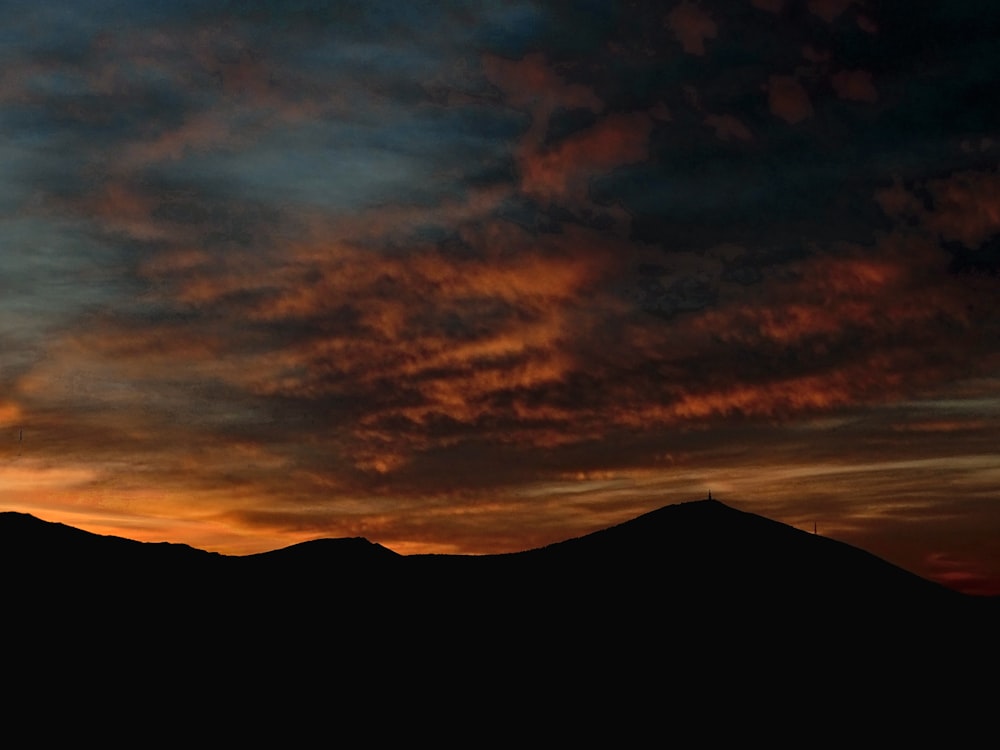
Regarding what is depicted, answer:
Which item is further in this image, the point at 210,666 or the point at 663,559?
the point at 663,559

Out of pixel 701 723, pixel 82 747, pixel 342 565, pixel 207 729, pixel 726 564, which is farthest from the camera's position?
pixel 342 565

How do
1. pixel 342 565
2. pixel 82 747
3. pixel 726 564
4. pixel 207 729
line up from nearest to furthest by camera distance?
pixel 82 747 < pixel 207 729 < pixel 726 564 < pixel 342 565

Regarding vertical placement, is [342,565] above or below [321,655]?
above

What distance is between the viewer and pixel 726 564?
14825 cm

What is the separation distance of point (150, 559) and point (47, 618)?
21140 millimetres

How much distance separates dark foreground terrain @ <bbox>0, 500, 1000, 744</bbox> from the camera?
119125 mm

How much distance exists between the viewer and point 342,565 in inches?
6245

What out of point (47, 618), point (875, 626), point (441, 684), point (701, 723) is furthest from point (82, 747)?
point (875, 626)

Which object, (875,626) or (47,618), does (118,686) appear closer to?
(47,618)

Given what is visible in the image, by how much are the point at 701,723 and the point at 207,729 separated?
48100mm

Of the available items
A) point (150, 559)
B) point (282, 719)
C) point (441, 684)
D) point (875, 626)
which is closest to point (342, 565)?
point (150, 559)

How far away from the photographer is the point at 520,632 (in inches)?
5453

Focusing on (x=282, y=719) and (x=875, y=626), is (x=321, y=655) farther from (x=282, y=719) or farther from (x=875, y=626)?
(x=875, y=626)

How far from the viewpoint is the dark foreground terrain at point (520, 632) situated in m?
119
